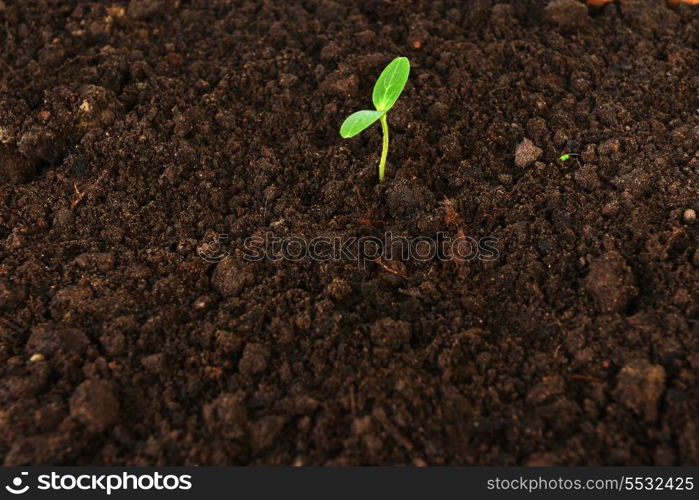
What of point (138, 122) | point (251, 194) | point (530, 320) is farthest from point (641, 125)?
point (138, 122)

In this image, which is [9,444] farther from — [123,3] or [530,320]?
[123,3]

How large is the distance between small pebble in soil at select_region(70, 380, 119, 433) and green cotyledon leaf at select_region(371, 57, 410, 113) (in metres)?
1.06

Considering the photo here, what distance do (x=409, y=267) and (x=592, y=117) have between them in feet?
2.90

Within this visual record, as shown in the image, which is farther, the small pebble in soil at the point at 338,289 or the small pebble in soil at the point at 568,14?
the small pebble in soil at the point at 568,14

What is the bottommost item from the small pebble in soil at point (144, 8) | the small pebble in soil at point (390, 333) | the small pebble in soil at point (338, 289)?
the small pebble in soil at point (390, 333)

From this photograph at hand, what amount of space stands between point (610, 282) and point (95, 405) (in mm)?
1304

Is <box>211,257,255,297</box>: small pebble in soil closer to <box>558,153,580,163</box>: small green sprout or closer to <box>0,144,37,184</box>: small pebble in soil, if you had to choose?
<box>0,144,37,184</box>: small pebble in soil

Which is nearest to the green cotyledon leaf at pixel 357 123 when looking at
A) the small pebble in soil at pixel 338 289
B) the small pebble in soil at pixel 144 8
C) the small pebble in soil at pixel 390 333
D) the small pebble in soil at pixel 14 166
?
the small pebble in soil at pixel 338 289

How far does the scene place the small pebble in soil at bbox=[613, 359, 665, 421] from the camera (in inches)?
57.4

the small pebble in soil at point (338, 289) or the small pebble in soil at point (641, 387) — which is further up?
the small pebble in soil at point (338, 289)

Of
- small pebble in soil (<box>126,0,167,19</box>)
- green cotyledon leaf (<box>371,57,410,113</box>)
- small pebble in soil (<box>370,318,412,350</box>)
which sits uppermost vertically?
small pebble in soil (<box>126,0,167,19</box>)

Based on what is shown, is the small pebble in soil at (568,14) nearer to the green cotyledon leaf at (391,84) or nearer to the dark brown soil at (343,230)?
the dark brown soil at (343,230)

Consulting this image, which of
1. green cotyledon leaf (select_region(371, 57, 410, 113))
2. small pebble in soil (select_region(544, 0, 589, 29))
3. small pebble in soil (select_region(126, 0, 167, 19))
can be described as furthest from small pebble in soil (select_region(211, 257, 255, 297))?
small pebble in soil (select_region(544, 0, 589, 29))

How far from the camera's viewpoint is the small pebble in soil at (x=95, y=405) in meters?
1.47
